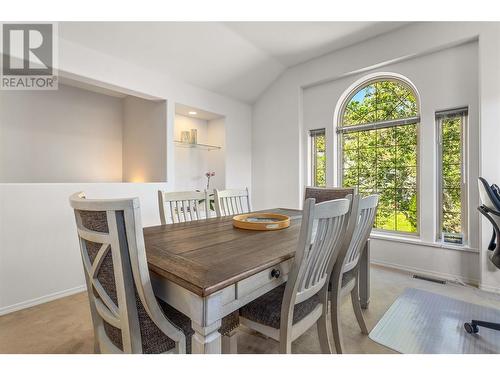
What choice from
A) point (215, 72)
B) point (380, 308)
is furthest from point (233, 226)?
point (215, 72)

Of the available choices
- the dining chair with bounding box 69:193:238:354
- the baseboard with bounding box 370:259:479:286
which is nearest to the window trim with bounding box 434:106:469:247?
the baseboard with bounding box 370:259:479:286

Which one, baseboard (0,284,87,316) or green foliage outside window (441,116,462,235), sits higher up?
green foliage outside window (441,116,462,235)

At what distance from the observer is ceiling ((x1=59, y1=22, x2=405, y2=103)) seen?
237 cm

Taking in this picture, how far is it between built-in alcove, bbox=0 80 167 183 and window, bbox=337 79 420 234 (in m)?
2.50

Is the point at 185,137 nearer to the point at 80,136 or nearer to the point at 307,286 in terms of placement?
the point at 80,136

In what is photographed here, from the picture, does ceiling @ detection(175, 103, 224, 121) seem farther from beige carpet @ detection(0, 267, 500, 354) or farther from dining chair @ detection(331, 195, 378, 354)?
dining chair @ detection(331, 195, 378, 354)

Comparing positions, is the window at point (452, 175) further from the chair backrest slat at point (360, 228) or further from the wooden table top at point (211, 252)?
the wooden table top at point (211, 252)

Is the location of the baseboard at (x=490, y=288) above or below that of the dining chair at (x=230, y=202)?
below

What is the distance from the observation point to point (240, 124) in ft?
13.4

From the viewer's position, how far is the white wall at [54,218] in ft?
6.57

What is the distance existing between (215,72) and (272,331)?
312 cm

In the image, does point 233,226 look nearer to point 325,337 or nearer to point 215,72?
point 325,337

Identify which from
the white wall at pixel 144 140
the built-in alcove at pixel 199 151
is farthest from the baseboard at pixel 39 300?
the built-in alcove at pixel 199 151

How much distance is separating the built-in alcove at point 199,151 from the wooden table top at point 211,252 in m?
2.17
